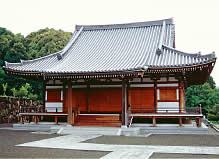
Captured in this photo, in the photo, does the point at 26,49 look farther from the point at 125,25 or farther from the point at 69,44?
the point at 125,25

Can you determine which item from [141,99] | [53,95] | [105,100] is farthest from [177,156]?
[53,95]

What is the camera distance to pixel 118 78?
18469 millimetres

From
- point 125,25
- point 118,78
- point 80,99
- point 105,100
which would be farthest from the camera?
point 125,25

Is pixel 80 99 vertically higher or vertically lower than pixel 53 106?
higher

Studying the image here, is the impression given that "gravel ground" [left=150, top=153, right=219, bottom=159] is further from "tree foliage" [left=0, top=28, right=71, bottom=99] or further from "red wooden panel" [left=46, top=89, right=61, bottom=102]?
"tree foliage" [left=0, top=28, right=71, bottom=99]

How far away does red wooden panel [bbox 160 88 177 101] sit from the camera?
62.8 ft

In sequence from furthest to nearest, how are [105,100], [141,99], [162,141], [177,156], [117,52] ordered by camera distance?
[117,52], [105,100], [141,99], [162,141], [177,156]

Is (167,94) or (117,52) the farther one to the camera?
(117,52)

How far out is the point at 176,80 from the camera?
19203mm

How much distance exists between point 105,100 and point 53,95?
4296 mm

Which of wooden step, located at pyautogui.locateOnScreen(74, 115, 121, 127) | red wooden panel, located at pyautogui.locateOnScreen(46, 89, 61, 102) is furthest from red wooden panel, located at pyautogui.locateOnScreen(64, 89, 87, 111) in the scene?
wooden step, located at pyautogui.locateOnScreen(74, 115, 121, 127)

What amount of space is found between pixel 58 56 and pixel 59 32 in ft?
105

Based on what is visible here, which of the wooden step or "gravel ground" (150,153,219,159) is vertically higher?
the wooden step

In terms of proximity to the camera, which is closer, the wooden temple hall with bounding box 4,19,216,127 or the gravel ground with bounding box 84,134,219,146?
the gravel ground with bounding box 84,134,219,146
